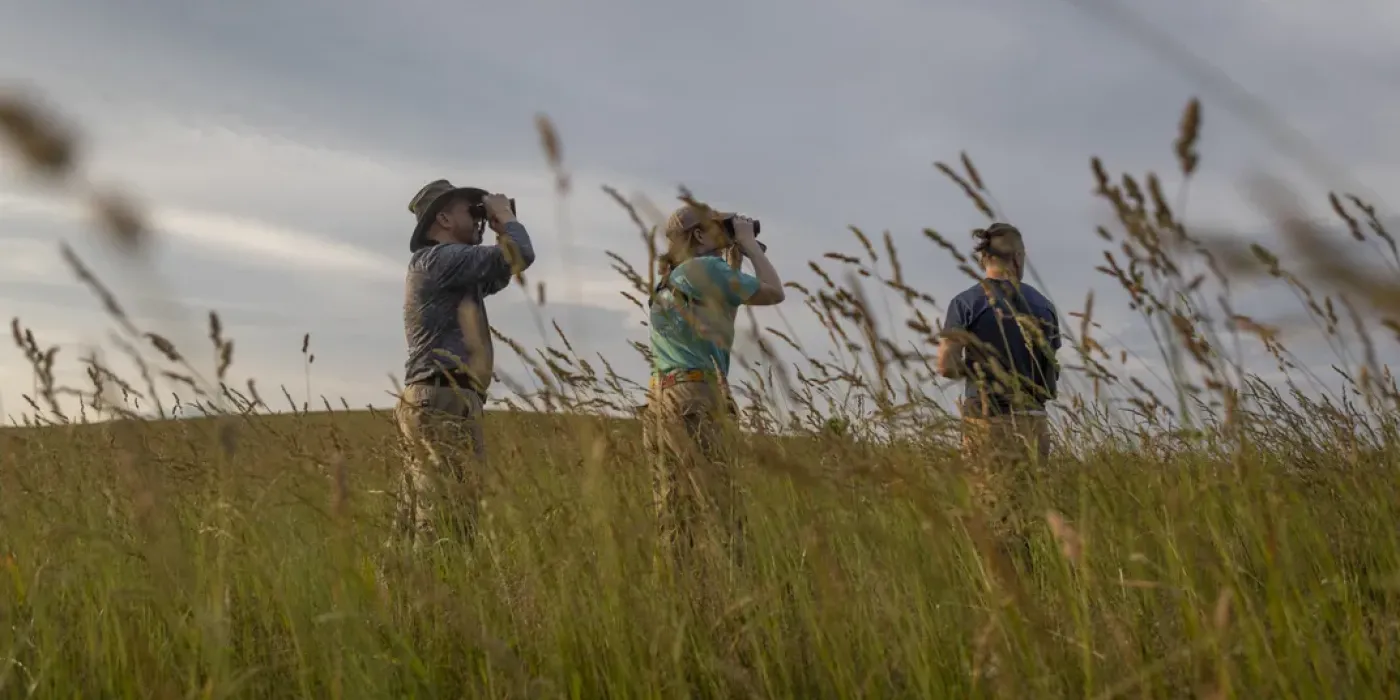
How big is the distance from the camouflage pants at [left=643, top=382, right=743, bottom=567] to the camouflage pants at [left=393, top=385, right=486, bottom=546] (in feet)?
1.81

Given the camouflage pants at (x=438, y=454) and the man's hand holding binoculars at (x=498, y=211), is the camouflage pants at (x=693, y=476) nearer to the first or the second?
the camouflage pants at (x=438, y=454)

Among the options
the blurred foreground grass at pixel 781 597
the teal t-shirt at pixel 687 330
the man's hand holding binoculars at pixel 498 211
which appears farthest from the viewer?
the man's hand holding binoculars at pixel 498 211

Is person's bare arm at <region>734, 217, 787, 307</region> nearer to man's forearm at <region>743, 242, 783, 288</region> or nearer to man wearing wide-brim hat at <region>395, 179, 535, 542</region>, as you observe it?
man's forearm at <region>743, 242, 783, 288</region>

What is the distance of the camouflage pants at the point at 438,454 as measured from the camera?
2.95 m

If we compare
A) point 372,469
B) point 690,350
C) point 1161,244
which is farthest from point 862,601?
point 372,469

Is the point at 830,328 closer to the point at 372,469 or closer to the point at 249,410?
the point at 249,410

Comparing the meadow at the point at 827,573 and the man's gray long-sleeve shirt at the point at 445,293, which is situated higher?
the man's gray long-sleeve shirt at the point at 445,293

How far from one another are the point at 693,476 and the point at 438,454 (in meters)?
0.89

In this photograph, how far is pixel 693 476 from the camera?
7.23 ft

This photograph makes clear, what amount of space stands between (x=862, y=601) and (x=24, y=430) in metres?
5.25

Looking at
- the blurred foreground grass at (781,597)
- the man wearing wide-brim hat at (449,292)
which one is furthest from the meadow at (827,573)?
the man wearing wide-brim hat at (449,292)

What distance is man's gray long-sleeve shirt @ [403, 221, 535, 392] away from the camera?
436 cm

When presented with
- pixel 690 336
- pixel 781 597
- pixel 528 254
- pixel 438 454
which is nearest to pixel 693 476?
pixel 781 597

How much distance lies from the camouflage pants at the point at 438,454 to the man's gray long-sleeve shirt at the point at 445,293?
14 centimetres
